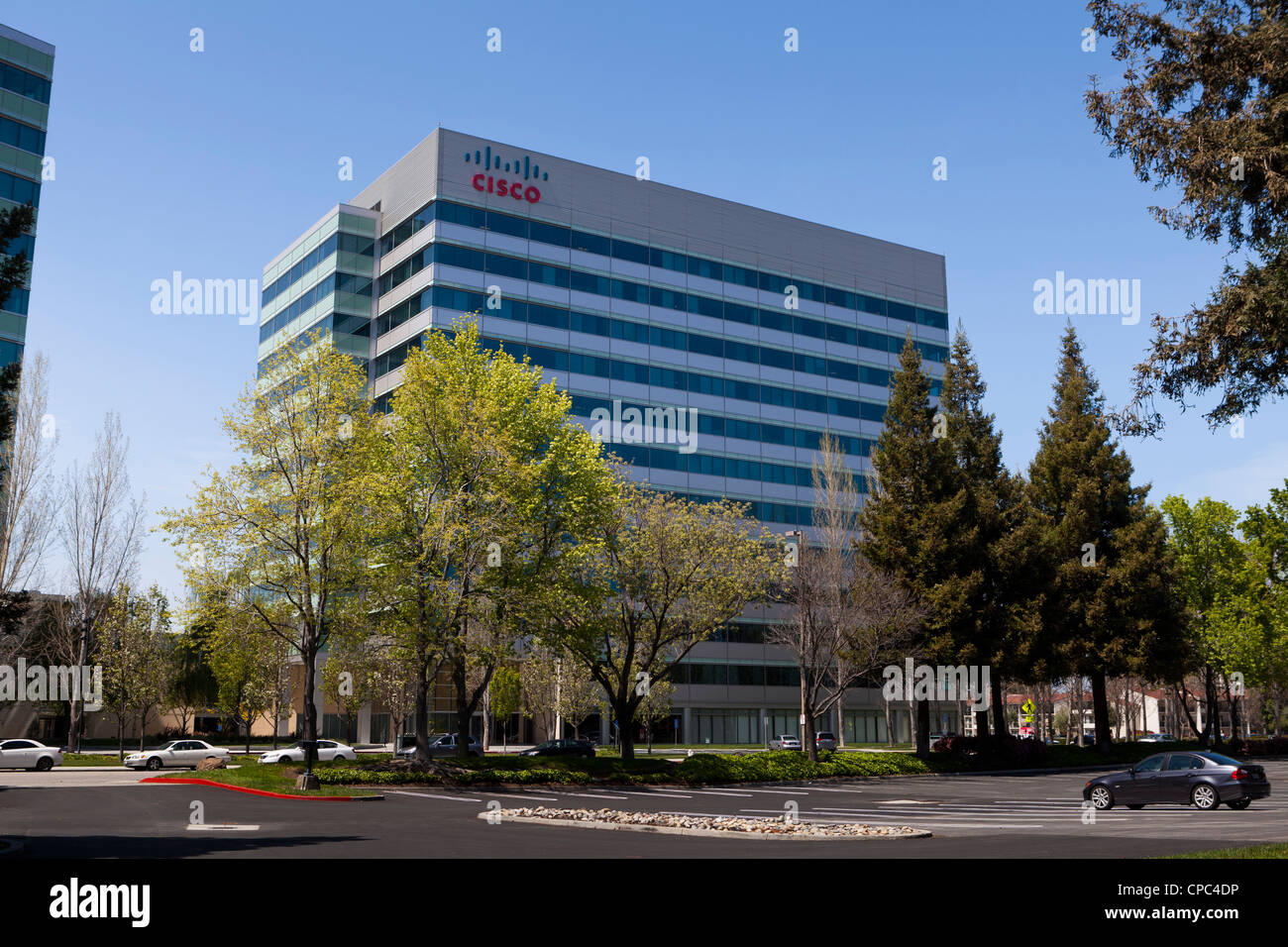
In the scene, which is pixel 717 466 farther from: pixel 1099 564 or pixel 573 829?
pixel 573 829

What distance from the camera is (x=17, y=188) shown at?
56.2 meters

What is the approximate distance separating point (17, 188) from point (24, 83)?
6548mm

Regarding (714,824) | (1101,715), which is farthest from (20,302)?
(1101,715)

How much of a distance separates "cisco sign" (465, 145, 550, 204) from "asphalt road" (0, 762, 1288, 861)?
156ft

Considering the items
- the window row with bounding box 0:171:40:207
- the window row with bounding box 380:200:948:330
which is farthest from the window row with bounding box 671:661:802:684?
the window row with bounding box 0:171:40:207

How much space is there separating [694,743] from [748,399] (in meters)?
27.1

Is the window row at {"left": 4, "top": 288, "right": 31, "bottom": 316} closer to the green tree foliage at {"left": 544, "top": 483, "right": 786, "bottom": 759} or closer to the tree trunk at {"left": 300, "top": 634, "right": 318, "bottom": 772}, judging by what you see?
the tree trunk at {"left": 300, "top": 634, "right": 318, "bottom": 772}

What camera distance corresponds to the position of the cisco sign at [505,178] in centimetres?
7050

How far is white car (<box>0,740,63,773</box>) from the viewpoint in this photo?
47.0 metres

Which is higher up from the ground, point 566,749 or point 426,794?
point 426,794

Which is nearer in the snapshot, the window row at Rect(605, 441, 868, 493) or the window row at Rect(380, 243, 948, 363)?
the window row at Rect(380, 243, 948, 363)

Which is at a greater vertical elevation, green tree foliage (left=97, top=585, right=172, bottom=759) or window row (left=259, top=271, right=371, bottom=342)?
window row (left=259, top=271, right=371, bottom=342)
